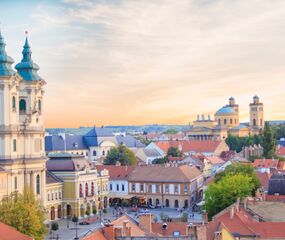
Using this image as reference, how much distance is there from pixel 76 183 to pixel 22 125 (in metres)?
11.6

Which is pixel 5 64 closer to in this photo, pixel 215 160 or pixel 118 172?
pixel 118 172

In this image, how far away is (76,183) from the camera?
3051 inches

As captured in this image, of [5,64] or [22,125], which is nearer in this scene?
[5,64]

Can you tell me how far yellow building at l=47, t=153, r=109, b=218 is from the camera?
3051 inches

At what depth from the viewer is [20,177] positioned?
69.0 m

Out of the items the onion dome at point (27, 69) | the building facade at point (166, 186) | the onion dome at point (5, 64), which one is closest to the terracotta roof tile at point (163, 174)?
the building facade at point (166, 186)

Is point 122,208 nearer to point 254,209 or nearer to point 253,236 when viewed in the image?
point 254,209

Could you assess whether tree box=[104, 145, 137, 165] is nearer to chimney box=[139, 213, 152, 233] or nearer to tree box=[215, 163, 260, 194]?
tree box=[215, 163, 260, 194]

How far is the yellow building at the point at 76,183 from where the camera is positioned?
77.5 m

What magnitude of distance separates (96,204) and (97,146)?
172 ft

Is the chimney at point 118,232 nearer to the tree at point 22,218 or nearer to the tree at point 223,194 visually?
the tree at point 22,218

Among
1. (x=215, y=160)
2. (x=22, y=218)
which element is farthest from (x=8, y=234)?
(x=215, y=160)

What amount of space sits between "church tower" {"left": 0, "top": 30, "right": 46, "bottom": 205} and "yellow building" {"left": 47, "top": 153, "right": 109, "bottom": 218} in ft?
18.2

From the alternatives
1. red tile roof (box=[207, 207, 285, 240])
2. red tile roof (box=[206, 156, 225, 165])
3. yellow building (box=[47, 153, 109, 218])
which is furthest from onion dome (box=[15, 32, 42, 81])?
red tile roof (box=[206, 156, 225, 165])
